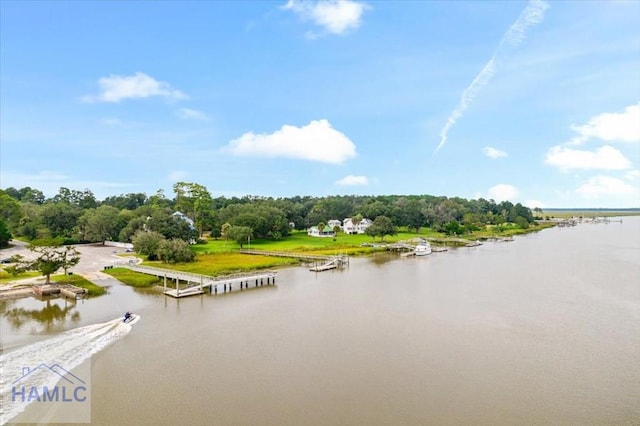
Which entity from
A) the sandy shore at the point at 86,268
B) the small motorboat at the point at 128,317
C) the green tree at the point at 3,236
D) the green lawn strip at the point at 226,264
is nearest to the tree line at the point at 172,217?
the green tree at the point at 3,236

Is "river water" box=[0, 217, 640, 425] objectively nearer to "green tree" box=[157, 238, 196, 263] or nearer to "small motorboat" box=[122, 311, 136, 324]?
"small motorboat" box=[122, 311, 136, 324]

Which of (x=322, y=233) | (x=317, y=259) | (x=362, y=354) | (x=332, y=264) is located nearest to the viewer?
(x=362, y=354)

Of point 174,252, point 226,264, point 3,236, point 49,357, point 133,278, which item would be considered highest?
point 3,236

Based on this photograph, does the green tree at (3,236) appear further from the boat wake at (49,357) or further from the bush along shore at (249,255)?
the boat wake at (49,357)

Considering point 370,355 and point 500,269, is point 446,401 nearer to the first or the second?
point 370,355

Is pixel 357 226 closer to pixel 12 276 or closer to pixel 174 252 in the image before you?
pixel 174 252

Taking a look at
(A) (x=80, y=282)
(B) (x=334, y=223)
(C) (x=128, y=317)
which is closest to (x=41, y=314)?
(C) (x=128, y=317)

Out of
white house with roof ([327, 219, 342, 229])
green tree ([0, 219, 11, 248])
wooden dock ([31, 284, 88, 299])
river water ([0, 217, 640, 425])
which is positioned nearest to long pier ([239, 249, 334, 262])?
river water ([0, 217, 640, 425])
